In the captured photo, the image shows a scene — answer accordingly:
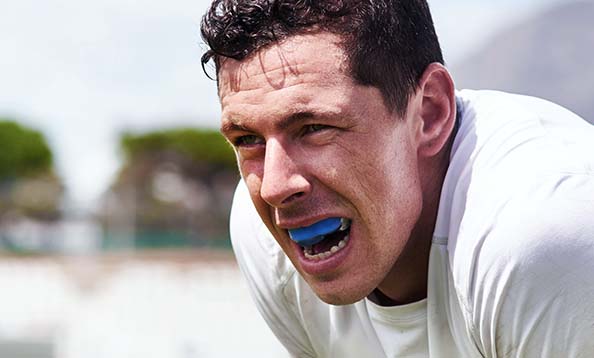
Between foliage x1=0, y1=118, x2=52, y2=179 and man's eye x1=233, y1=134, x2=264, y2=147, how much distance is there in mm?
44343

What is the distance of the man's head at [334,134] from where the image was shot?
8.68 feet

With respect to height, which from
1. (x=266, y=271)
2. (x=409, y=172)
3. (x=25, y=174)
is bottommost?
(x=25, y=174)

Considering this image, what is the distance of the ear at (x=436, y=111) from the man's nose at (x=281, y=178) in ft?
1.11

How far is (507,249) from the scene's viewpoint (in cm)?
245

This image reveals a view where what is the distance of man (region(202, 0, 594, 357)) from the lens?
8.06 ft

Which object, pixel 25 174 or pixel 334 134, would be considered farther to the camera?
pixel 25 174

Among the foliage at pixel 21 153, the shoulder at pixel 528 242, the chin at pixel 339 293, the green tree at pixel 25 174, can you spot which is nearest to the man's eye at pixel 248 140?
the chin at pixel 339 293

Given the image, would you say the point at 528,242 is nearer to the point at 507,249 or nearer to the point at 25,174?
the point at 507,249

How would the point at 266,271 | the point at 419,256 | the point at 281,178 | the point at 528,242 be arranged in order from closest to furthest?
the point at 528,242, the point at 281,178, the point at 419,256, the point at 266,271

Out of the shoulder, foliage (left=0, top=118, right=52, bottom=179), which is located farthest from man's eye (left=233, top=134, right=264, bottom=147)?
foliage (left=0, top=118, right=52, bottom=179)

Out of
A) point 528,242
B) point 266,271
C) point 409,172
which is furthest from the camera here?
point 266,271

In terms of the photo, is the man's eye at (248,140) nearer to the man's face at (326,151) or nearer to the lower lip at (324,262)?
the man's face at (326,151)

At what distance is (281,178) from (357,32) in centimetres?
39

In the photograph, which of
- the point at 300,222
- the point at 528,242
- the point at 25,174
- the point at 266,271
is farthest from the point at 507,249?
the point at 25,174
